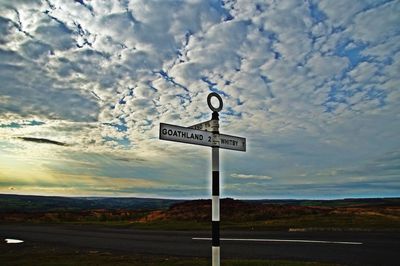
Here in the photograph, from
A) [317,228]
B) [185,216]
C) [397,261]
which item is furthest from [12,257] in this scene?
[185,216]

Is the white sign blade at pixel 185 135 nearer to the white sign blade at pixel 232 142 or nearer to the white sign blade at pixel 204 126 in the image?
the white sign blade at pixel 204 126

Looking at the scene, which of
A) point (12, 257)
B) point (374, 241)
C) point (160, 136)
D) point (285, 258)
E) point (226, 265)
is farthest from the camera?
point (374, 241)

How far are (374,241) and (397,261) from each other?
3.95 metres

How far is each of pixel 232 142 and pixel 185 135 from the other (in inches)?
41.8

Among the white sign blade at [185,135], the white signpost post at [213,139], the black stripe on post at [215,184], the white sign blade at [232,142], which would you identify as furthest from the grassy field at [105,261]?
the white sign blade at [185,135]

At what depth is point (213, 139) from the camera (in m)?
6.47

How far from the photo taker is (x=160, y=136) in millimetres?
5809

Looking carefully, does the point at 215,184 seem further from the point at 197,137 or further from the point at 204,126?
the point at 204,126

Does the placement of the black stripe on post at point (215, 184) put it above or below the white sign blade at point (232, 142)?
below

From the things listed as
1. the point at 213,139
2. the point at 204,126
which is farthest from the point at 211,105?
the point at 213,139

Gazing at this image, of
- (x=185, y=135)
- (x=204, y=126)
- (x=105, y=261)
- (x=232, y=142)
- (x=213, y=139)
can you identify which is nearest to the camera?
(x=185, y=135)

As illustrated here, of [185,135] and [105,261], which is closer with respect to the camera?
[185,135]

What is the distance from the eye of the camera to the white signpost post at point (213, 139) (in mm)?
6031

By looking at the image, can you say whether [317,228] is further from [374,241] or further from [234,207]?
[234,207]
